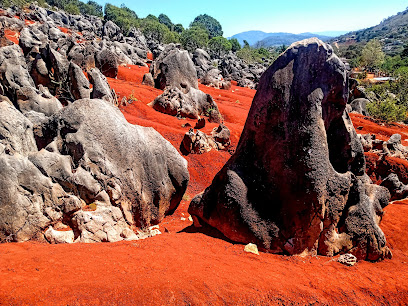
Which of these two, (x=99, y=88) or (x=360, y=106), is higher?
(x=99, y=88)

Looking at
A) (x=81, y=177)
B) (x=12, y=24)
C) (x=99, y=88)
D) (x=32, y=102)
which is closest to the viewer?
(x=81, y=177)

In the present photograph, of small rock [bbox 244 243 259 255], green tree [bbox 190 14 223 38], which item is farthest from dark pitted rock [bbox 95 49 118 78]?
green tree [bbox 190 14 223 38]

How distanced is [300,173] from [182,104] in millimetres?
13850

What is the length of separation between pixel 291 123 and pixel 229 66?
4779 centimetres

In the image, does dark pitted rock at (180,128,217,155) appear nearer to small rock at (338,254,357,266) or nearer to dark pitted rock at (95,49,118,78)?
small rock at (338,254,357,266)

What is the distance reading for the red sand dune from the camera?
3656mm

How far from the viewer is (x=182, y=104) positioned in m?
18.3

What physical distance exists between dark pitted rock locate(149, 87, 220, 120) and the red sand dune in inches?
503

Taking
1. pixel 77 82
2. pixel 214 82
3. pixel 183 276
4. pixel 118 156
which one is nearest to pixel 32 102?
pixel 77 82

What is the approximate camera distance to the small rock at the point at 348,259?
17.4 feet

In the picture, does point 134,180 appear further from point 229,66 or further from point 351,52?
point 351,52

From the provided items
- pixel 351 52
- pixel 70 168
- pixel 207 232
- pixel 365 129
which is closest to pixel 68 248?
pixel 70 168

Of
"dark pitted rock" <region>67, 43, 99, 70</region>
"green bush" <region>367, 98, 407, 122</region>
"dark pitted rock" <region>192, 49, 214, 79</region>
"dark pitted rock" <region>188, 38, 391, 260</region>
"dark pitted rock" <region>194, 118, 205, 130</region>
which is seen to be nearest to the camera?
"dark pitted rock" <region>188, 38, 391, 260</region>

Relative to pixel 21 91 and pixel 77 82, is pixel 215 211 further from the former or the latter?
pixel 77 82
